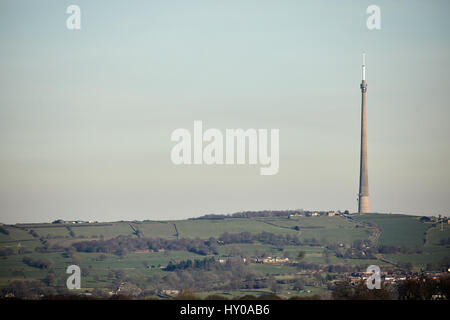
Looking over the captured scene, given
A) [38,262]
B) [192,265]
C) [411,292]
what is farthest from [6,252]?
[411,292]

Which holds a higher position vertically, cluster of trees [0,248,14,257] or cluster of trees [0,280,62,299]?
cluster of trees [0,248,14,257]

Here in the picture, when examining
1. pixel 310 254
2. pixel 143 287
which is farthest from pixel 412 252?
pixel 143 287

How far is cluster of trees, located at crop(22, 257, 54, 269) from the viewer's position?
17769 cm

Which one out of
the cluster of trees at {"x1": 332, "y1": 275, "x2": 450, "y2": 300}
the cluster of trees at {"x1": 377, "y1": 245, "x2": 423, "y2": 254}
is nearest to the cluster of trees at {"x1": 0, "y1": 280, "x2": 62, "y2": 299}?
the cluster of trees at {"x1": 332, "y1": 275, "x2": 450, "y2": 300}

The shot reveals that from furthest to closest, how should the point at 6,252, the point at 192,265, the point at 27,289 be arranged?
the point at 6,252
the point at 192,265
the point at 27,289

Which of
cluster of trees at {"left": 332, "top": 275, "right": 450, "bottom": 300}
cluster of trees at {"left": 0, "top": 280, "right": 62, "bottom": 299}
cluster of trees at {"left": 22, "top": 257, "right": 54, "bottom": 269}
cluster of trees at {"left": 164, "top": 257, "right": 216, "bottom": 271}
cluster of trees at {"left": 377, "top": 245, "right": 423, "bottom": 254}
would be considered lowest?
cluster of trees at {"left": 164, "top": 257, "right": 216, "bottom": 271}

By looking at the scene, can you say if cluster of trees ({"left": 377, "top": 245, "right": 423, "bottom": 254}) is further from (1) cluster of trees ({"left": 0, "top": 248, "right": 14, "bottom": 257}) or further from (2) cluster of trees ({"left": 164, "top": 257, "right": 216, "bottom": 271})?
(1) cluster of trees ({"left": 0, "top": 248, "right": 14, "bottom": 257})

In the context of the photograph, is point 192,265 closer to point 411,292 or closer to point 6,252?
point 6,252

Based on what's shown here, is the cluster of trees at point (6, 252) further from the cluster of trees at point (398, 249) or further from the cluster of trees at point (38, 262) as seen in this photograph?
the cluster of trees at point (398, 249)

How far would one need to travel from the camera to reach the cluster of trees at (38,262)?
177688mm

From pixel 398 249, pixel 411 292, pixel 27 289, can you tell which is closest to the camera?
pixel 411 292

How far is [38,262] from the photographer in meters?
180
